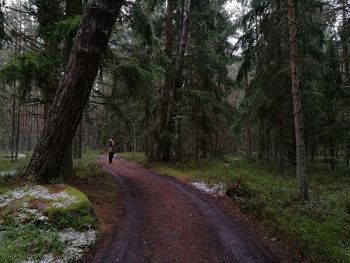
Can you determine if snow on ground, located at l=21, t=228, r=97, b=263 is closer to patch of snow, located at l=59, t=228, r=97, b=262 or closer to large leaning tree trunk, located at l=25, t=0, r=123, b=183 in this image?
patch of snow, located at l=59, t=228, r=97, b=262

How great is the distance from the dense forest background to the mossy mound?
4425 mm

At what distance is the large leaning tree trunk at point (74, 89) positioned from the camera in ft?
27.5

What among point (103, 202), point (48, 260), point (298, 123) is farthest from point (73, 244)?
point (298, 123)

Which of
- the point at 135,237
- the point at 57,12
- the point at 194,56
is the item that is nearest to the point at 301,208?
the point at 135,237

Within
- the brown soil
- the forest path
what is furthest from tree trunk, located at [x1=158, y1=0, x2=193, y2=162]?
the forest path

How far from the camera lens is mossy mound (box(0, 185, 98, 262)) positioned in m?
5.16

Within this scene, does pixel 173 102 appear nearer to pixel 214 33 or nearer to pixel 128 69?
pixel 214 33

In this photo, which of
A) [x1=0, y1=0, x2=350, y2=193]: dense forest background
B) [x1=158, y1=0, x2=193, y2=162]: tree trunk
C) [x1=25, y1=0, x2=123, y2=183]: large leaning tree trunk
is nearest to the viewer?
[x1=25, y1=0, x2=123, y2=183]: large leaning tree trunk

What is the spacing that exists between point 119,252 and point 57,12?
9.64 meters

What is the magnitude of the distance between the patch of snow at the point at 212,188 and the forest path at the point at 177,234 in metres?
0.67

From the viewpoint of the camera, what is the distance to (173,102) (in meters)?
17.9

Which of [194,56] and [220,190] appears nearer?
[220,190]

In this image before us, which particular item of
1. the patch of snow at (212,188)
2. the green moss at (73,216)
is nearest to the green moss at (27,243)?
the green moss at (73,216)

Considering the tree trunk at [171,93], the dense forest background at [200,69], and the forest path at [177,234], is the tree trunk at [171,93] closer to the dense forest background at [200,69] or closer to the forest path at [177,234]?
the dense forest background at [200,69]
